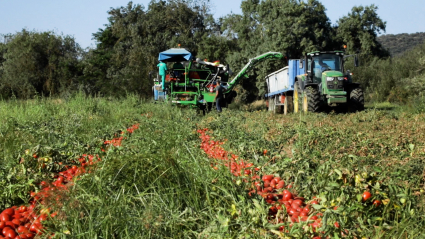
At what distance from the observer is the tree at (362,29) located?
1512 inches

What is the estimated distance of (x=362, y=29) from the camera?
38969mm

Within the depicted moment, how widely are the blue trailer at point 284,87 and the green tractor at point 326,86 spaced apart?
968 mm

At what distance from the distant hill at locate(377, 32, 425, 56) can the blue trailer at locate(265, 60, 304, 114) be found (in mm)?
81653

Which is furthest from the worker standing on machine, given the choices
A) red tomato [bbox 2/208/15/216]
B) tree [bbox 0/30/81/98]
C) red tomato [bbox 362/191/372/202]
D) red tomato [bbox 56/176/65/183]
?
tree [bbox 0/30/81/98]

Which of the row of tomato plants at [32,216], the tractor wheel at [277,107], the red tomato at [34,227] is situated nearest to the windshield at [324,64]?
the tractor wheel at [277,107]

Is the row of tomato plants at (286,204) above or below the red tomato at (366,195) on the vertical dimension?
below

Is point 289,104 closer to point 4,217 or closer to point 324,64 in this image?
point 324,64

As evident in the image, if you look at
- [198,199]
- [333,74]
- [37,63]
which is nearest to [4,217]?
[198,199]

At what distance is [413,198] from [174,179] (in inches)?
70.9

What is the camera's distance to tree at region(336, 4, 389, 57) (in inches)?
1512

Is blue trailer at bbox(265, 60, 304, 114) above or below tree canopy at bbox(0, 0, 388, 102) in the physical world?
below

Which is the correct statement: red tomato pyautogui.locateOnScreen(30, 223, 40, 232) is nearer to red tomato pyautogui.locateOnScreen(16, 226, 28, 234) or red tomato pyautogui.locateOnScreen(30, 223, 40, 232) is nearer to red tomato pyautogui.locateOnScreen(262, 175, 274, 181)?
red tomato pyautogui.locateOnScreen(16, 226, 28, 234)

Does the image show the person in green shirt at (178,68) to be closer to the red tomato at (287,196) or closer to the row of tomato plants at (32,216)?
the row of tomato plants at (32,216)

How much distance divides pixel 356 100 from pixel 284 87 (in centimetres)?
474
